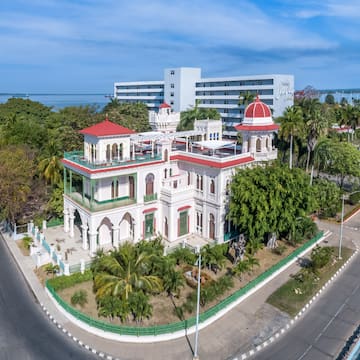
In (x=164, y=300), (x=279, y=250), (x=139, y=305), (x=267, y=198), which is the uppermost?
(x=267, y=198)

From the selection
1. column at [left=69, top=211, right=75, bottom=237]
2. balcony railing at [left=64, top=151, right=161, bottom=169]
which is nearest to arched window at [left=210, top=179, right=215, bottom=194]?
balcony railing at [left=64, top=151, right=161, bottom=169]

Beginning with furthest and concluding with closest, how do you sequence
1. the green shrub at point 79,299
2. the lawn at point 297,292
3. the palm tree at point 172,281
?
the lawn at point 297,292, the palm tree at point 172,281, the green shrub at point 79,299

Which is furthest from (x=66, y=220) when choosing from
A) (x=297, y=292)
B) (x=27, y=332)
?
(x=297, y=292)

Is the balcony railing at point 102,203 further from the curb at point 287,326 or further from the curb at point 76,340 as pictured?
the curb at point 287,326

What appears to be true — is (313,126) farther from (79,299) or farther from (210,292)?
(79,299)

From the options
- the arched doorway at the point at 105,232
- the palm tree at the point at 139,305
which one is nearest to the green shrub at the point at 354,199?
the arched doorway at the point at 105,232

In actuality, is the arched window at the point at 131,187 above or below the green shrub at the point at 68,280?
above

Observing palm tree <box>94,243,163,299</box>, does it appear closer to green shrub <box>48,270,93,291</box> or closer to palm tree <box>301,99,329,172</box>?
green shrub <box>48,270,93,291</box>

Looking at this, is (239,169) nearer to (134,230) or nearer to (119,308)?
(134,230)

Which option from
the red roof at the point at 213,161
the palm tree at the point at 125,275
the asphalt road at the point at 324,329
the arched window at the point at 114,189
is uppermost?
the red roof at the point at 213,161
